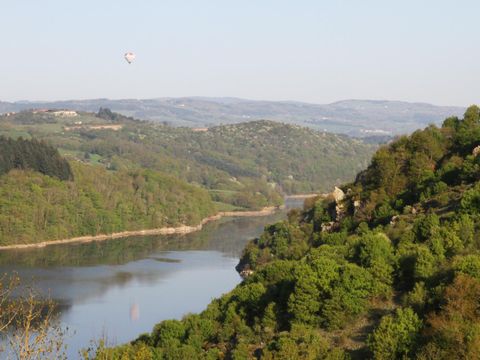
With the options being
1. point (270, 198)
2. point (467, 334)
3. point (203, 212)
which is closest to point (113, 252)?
point (203, 212)

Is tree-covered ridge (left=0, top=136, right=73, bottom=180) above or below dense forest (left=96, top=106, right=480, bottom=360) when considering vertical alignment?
below

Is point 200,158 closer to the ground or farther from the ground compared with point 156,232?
farther from the ground

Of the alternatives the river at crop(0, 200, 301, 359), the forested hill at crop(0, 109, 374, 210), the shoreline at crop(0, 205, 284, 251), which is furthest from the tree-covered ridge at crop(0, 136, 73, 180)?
the forested hill at crop(0, 109, 374, 210)

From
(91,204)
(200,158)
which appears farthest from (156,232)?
(200,158)

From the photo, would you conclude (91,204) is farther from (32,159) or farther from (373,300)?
(373,300)

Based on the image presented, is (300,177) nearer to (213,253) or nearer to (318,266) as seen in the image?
(213,253)

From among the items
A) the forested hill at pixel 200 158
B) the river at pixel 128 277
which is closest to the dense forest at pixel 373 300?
the river at pixel 128 277

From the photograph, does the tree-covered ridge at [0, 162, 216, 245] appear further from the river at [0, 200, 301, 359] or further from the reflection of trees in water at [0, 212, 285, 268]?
the river at [0, 200, 301, 359]

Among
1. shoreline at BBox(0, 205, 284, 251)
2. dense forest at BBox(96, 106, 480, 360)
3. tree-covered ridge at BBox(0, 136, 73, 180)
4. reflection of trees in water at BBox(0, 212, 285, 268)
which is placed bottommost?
shoreline at BBox(0, 205, 284, 251)
